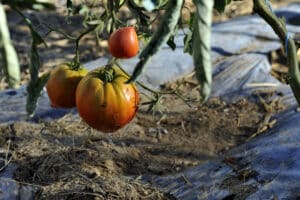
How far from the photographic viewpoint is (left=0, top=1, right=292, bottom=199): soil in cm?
234

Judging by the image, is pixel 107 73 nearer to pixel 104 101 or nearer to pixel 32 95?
pixel 104 101

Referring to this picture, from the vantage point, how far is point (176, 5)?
94cm

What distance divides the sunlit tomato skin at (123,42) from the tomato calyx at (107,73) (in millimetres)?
106

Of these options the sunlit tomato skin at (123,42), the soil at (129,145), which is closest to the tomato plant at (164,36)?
the sunlit tomato skin at (123,42)

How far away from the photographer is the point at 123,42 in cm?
133

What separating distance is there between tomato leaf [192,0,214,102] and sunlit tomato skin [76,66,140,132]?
0.51 m

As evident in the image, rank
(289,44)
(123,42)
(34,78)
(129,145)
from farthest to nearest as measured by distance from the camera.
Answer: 1. (129,145)
2. (289,44)
3. (123,42)
4. (34,78)

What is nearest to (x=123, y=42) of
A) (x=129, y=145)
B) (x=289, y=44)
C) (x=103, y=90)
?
(x=103, y=90)

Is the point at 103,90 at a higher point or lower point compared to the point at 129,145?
higher

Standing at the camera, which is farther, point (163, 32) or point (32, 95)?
point (32, 95)

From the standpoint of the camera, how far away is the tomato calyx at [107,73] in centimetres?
146

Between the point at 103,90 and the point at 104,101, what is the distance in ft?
0.08

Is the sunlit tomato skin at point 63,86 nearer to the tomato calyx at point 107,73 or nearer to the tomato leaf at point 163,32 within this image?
the tomato calyx at point 107,73

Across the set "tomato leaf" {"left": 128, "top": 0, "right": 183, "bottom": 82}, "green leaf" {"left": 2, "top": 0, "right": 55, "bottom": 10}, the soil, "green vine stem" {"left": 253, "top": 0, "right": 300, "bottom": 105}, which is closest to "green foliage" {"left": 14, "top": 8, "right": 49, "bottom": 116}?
"green leaf" {"left": 2, "top": 0, "right": 55, "bottom": 10}
